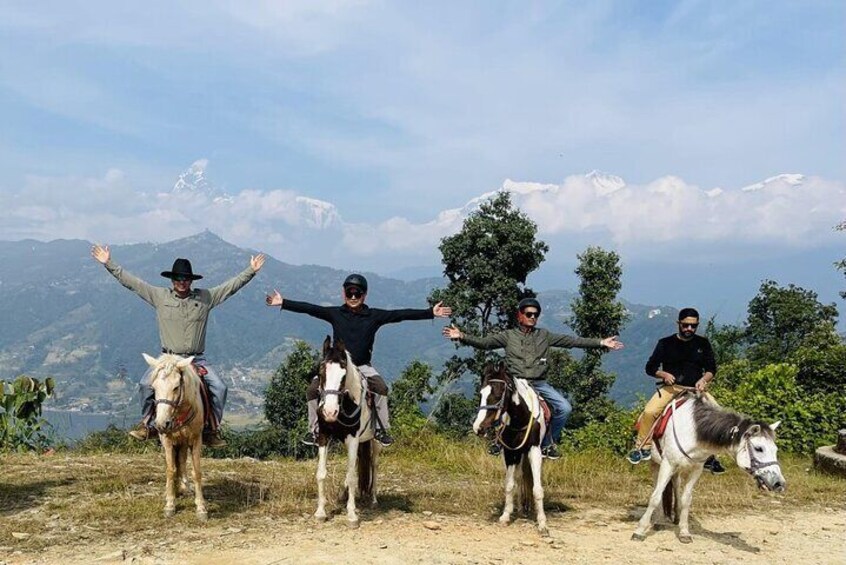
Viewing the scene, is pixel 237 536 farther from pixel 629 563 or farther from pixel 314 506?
pixel 629 563

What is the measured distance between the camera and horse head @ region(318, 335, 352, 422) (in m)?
7.05

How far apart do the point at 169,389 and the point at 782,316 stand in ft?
184

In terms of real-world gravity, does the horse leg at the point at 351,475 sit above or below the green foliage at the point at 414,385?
above

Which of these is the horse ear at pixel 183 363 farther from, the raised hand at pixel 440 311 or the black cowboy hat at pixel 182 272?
the raised hand at pixel 440 311

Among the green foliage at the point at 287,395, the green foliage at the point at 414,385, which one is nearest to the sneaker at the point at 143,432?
the green foliage at the point at 414,385

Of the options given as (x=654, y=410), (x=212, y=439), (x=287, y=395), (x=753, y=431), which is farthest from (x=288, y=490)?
(x=287, y=395)

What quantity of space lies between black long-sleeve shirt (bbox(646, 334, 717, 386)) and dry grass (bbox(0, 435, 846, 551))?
7.49 ft

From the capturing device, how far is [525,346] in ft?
27.1

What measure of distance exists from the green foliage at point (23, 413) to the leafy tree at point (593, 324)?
25.0 metres

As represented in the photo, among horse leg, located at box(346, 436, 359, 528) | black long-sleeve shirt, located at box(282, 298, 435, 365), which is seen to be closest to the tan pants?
black long-sleeve shirt, located at box(282, 298, 435, 365)

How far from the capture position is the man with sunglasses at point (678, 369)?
818 centimetres

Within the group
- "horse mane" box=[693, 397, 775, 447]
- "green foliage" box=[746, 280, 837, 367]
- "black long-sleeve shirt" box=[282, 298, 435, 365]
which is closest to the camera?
"horse mane" box=[693, 397, 775, 447]

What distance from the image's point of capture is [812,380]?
16.6 meters

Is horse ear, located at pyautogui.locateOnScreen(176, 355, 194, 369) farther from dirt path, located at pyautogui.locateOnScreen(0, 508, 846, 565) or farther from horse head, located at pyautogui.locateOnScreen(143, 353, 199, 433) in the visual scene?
dirt path, located at pyautogui.locateOnScreen(0, 508, 846, 565)
